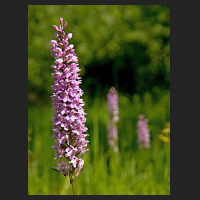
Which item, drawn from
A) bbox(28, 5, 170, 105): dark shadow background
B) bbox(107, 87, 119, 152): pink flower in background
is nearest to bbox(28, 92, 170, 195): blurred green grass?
bbox(107, 87, 119, 152): pink flower in background

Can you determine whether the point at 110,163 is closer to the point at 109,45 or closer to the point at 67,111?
the point at 67,111

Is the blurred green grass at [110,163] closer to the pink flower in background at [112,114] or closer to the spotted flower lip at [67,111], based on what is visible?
the pink flower in background at [112,114]

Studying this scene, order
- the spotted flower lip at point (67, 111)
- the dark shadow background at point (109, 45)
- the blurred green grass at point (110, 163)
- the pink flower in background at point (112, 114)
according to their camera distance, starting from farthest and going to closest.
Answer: the dark shadow background at point (109, 45), the pink flower in background at point (112, 114), the blurred green grass at point (110, 163), the spotted flower lip at point (67, 111)

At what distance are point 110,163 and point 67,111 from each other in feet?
9.03

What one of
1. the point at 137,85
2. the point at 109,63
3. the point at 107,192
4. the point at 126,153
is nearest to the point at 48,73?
the point at 109,63

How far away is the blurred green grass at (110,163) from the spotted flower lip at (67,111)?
164 centimetres

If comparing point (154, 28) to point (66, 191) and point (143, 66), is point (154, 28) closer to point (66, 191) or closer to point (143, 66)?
point (143, 66)

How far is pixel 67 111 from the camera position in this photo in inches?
94.8

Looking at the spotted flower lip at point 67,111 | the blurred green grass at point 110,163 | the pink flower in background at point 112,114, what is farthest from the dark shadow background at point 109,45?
the spotted flower lip at point 67,111

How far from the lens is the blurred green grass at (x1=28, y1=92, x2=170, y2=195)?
13.7 ft

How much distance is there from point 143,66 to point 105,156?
4.61m

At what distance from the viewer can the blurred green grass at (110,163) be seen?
13.7 ft

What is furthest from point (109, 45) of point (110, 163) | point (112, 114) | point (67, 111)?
point (67, 111)

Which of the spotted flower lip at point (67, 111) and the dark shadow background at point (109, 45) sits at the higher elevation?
the dark shadow background at point (109, 45)
